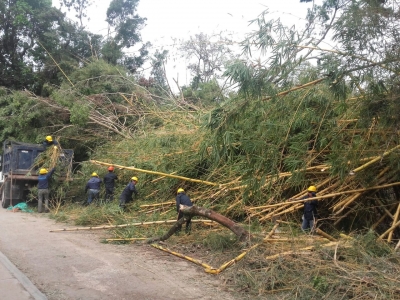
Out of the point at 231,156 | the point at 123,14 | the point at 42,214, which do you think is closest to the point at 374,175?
the point at 231,156

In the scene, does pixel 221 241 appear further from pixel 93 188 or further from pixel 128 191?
pixel 93 188

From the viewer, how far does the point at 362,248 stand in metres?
6.62

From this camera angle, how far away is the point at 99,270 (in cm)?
702

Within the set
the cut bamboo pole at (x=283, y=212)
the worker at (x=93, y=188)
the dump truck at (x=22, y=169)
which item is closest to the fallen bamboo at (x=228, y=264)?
the cut bamboo pole at (x=283, y=212)

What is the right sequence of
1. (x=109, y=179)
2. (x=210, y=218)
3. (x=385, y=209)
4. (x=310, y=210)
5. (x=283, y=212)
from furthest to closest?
(x=109, y=179) → (x=283, y=212) → (x=310, y=210) → (x=385, y=209) → (x=210, y=218)

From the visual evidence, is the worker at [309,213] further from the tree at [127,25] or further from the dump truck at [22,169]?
the tree at [127,25]

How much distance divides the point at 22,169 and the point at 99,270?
8448mm

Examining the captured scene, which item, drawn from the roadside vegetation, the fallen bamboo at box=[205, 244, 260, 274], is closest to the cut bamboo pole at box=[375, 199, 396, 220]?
the roadside vegetation

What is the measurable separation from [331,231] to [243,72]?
4.15m

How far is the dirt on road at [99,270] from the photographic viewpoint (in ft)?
19.6

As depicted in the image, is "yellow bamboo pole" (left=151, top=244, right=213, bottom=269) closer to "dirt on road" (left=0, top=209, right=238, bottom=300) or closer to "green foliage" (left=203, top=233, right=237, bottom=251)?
"dirt on road" (left=0, top=209, right=238, bottom=300)

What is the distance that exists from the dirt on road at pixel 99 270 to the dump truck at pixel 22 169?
14.9ft

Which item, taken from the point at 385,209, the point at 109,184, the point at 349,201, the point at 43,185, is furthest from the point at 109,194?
the point at 385,209

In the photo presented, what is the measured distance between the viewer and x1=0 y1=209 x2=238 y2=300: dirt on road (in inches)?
235
